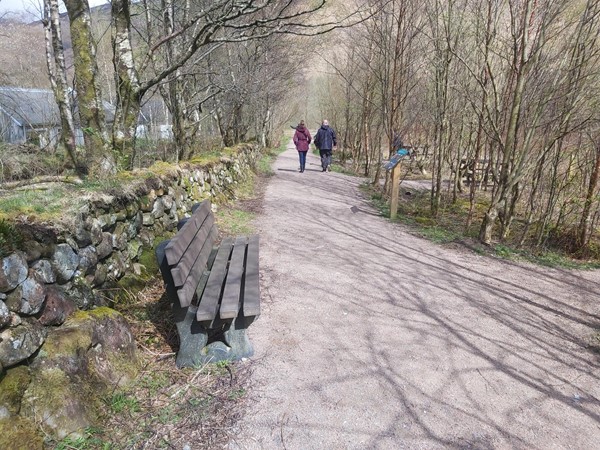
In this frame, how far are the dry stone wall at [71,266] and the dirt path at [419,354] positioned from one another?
1.34 meters

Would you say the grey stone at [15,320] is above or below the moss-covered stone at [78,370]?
above

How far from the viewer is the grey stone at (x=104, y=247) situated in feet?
10.9

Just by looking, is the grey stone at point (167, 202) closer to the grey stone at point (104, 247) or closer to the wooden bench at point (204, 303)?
the grey stone at point (104, 247)

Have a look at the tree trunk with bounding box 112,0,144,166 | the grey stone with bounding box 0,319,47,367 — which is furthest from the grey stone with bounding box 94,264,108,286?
the tree trunk with bounding box 112,0,144,166

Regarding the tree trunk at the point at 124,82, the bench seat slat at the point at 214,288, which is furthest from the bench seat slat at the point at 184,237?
the tree trunk at the point at 124,82

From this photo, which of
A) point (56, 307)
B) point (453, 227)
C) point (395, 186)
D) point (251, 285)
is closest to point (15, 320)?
point (56, 307)

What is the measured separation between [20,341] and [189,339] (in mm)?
1122

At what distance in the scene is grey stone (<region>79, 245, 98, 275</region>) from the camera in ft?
9.89

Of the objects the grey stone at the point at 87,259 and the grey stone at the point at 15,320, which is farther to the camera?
the grey stone at the point at 87,259

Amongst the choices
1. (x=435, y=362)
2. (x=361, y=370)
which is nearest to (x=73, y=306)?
(x=361, y=370)

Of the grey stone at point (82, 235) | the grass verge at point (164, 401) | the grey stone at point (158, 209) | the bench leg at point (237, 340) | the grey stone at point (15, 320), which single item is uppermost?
the grey stone at point (82, 235)

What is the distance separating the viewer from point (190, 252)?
320 cm

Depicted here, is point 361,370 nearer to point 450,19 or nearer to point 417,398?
point 417,398

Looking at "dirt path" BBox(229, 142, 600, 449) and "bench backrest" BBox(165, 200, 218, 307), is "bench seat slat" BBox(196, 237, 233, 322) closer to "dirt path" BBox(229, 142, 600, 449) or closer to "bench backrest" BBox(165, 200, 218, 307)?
"bench backrest" BBox(165, 200, 218, 307)
